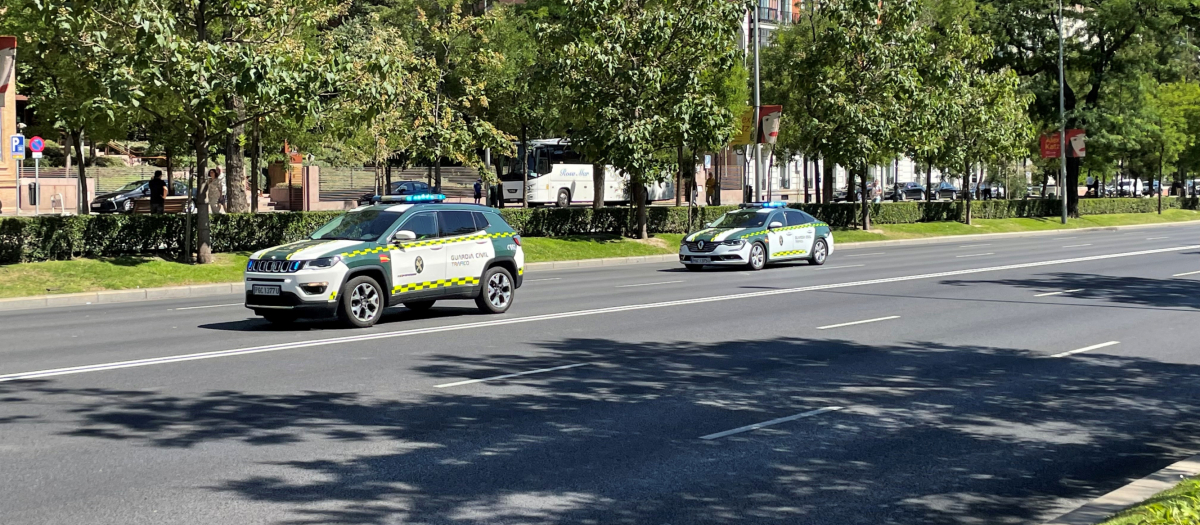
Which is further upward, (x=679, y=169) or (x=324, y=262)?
(x=679, y=169)

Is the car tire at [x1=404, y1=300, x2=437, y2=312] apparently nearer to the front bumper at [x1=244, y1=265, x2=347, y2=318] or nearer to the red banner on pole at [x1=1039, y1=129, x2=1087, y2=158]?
the front bumper at [x1=244, y1=265, x2=347, y2=318]

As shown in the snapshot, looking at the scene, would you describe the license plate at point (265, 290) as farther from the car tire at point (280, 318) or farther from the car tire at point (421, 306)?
the car tire at point (421, 306)

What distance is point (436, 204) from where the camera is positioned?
16875 mm

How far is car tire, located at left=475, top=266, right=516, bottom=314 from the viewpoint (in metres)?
17.1

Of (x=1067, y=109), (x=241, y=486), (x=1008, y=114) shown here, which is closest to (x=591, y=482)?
(x=241, y=486)

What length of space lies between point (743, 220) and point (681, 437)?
20269 millimetres

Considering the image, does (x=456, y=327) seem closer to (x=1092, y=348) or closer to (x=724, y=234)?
(x=1092, y=348)

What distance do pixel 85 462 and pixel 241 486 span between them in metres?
1.33

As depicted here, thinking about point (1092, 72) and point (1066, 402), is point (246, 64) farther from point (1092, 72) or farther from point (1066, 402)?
point (1092, 72)

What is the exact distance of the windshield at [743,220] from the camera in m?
28.3

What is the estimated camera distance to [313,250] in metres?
15.3

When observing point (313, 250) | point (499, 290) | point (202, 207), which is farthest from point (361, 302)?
point (202, 207)

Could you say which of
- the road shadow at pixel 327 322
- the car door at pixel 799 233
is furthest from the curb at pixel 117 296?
the car door at pixel 799 233

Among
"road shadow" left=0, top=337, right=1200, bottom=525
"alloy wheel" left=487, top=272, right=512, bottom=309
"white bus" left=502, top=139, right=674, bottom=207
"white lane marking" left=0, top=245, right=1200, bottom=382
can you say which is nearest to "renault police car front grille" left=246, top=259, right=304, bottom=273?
"white lane marking" left=0, top=245, right=1200, bottom=382
